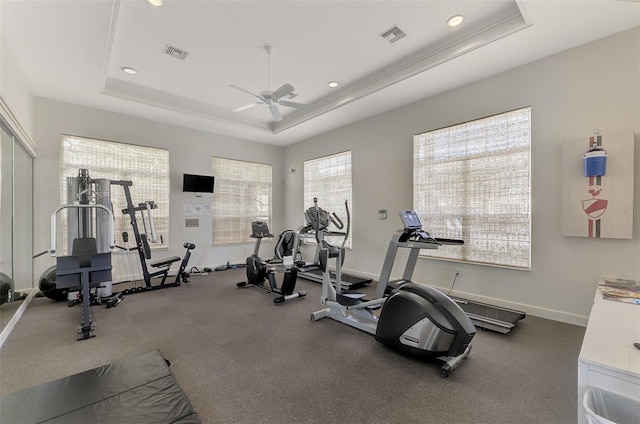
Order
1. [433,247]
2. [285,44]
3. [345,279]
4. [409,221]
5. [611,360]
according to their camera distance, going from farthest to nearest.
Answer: [345,279] < [409,221] < [285,44] < [433,247] < [611,360]

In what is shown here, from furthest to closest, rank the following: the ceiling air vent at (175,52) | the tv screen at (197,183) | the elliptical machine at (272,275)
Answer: the tv screen at (197,183) < the elliptical machine at (272,275) < the ceiling air vent at (175,52)

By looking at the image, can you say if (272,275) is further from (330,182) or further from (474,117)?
(474,117)

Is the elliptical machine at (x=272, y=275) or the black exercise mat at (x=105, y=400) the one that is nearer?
the black exercise mat at (x=105, y=400)

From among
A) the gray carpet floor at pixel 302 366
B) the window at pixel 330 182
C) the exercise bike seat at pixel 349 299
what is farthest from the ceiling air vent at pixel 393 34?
the gray carpet floor at pixel 302 366

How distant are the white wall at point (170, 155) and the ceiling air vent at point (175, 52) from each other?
2542 millimetres

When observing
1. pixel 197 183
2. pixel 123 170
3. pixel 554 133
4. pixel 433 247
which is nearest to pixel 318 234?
pixel 433 247

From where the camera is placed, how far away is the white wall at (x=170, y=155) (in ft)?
15.6

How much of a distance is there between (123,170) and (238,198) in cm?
253

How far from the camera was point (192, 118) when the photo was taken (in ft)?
19.0

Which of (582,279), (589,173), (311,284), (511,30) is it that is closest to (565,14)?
(511,30)

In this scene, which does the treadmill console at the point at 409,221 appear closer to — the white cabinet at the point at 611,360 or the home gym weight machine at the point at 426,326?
the home gym weight machine at the point at 426,326

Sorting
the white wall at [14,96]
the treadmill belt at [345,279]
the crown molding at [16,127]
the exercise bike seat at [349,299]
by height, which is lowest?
the treadmill belt at [345,279]

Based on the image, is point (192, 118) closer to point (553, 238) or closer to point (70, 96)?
point (70, 96)

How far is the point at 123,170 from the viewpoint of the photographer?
558 cm
